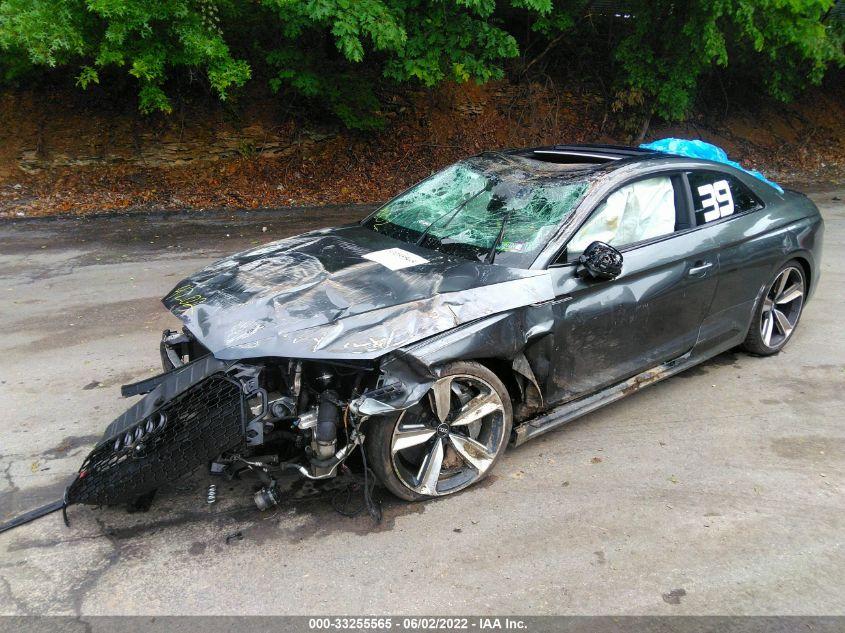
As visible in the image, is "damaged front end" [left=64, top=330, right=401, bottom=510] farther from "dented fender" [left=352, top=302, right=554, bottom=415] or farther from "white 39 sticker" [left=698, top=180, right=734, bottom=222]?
"white 39 sticker" [left=698, top=180, right=734, bottom=222]

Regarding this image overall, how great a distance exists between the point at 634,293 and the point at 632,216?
523 mm

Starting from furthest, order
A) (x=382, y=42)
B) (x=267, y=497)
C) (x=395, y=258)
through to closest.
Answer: (x=382, y=42)
(x=395, y=258)
(x=267, y=497)

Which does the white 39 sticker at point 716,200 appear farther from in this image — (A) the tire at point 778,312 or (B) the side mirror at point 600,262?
(B) the side mirror at point 600,262

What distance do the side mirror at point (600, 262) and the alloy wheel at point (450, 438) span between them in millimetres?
912

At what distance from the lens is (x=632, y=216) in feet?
14.2

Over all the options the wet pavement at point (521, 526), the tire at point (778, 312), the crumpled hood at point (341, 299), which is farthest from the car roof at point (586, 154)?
the wet pavement at point (521, 526)

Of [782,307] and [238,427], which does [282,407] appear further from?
[782,307]

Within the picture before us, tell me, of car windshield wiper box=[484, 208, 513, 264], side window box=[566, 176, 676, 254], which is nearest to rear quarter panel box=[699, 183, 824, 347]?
side window box=[566, 176, 676, 254]

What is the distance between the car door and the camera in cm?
394

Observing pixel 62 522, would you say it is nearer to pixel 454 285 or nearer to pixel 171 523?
pixel 171 523

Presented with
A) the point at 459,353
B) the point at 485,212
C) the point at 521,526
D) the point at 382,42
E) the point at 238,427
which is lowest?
the point at 521,526

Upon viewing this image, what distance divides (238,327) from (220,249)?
593 cm

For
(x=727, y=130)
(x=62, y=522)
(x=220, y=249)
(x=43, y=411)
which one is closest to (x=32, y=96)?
(x=220, y=249)

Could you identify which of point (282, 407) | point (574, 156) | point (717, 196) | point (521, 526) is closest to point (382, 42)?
point (574, 156)
